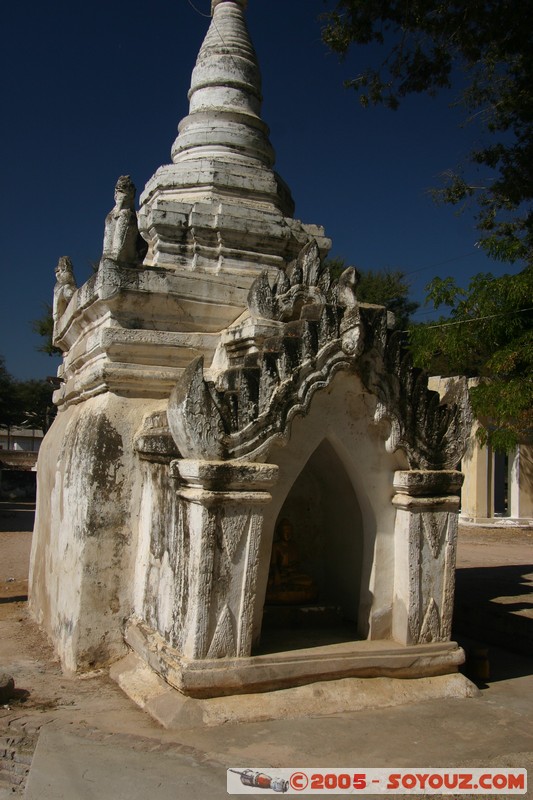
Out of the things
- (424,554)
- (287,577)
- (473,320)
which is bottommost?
(287,577)

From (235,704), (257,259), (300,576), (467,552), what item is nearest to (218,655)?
(235,704)

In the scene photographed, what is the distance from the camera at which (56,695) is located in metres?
4.91

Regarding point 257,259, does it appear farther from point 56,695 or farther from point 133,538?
point 56,695

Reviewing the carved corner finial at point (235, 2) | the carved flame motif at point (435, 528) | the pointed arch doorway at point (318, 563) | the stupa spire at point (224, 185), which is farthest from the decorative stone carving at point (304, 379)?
the carved corner finial at point (235, 2)

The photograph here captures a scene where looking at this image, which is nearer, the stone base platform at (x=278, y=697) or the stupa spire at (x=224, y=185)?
the stone base platform at (x=278, y=697)

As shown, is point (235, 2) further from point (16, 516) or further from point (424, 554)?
point (16, 516)

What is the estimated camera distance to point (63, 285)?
7996 mm

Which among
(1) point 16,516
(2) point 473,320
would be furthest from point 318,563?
(1) point 16,516

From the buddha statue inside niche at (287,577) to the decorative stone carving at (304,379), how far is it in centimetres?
127

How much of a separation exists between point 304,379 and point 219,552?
1.29 metres

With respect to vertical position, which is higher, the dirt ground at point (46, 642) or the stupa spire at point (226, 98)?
the stupa spire at point (226, 98)

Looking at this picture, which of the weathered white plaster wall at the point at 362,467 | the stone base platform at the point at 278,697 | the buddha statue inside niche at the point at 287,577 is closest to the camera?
the stone base platform at the point at 278,697

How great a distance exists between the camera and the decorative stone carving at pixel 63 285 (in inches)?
313

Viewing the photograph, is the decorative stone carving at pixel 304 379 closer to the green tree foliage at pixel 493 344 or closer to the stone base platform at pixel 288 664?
the stone base platform at pixel 288 664
